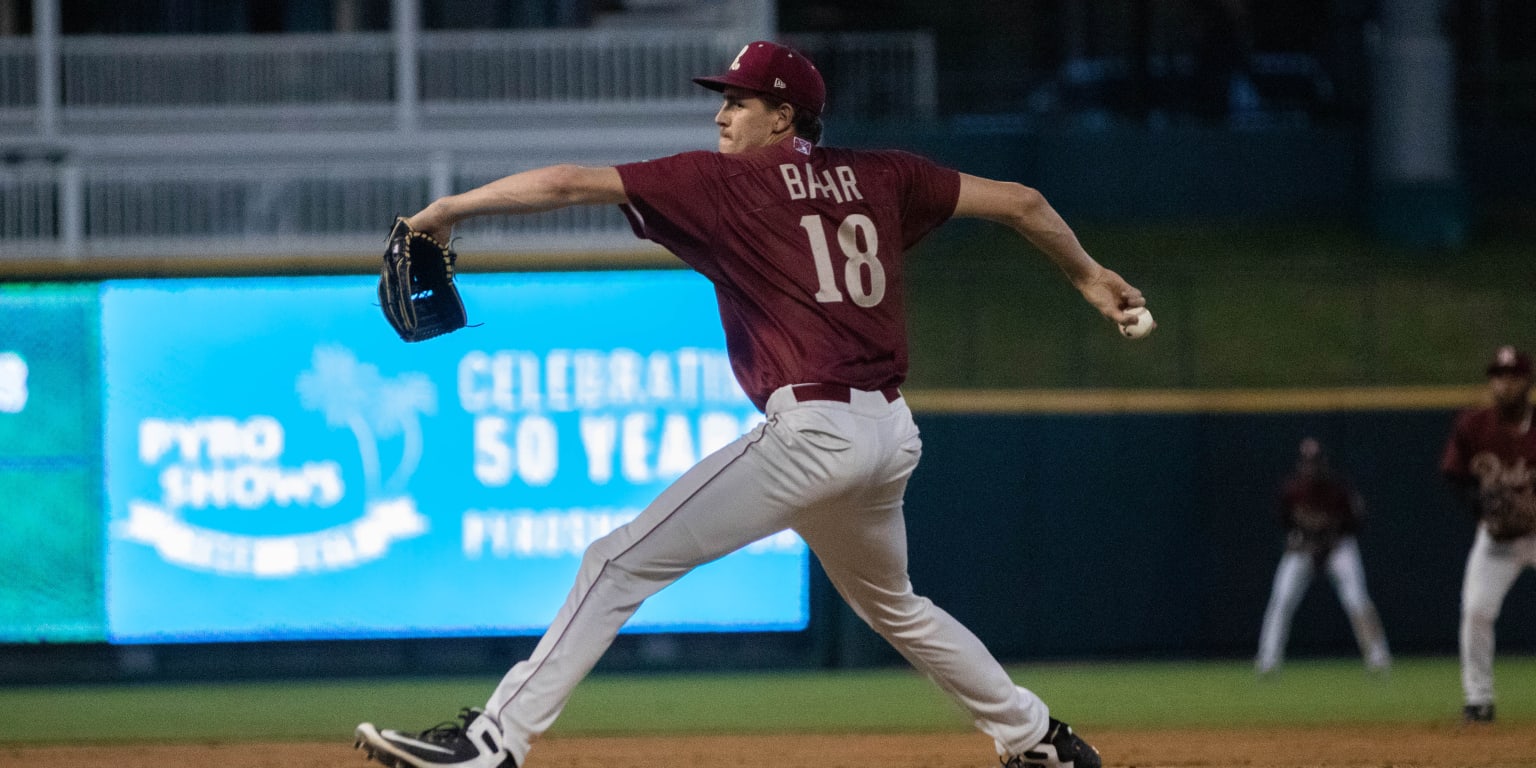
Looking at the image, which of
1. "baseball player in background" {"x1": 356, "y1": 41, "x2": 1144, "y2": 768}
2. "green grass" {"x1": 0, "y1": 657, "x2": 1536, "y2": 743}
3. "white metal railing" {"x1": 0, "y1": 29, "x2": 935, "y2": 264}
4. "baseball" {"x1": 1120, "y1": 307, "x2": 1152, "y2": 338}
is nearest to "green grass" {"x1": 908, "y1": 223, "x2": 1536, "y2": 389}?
"white metal railing" {"x1": 0, "y1": 29, "x2": 935, "y2": 264}

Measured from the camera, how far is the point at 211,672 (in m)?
10.5

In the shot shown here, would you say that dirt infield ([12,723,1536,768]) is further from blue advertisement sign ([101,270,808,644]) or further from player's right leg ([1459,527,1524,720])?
blue advertisement sign ([101,270,808,644])

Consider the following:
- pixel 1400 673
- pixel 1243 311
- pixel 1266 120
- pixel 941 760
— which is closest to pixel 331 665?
pixel 941 760

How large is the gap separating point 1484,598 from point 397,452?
604 centimetres

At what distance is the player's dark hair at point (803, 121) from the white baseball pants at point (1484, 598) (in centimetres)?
495

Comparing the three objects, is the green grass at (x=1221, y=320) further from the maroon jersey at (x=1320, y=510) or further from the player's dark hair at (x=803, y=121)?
the player's dark hair at (x=803, y=121)

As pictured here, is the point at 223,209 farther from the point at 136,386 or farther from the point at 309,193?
the point at 136,386

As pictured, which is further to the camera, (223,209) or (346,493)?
(223,209)

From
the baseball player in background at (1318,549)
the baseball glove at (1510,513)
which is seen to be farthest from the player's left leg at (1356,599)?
the baseball glove at (1510,513)

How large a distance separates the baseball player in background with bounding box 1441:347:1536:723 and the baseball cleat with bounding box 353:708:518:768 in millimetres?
5534

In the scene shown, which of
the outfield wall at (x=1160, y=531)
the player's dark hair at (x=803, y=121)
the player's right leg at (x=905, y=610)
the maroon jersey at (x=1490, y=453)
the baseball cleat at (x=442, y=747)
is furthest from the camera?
the outfield wall at (x=1160, y=531)

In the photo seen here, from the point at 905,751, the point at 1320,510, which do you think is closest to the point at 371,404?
the point at 905,751

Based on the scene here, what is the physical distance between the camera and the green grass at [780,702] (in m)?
8.59

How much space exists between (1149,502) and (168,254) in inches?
377
